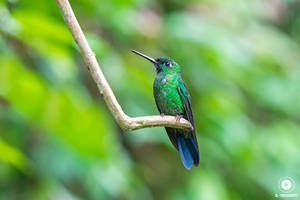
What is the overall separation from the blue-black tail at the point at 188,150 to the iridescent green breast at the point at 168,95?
435 millimetres

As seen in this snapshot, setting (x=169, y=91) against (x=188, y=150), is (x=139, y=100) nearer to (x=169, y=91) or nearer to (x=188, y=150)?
(x=169, y=91)

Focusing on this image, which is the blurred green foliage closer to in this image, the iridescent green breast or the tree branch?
the iridescent green breast

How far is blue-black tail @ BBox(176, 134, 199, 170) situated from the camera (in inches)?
74.7

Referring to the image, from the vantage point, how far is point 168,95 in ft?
8.87

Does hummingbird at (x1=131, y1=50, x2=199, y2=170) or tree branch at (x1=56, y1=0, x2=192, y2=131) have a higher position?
hummingbird at (x1=131, y1=50, x2=199, y2=170)

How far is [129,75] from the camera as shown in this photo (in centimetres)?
430

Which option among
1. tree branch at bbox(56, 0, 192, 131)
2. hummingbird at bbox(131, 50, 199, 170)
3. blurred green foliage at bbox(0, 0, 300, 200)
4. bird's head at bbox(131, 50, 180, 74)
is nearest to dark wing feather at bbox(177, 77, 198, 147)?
hummingbird at bbox(131, 50, 199, 170)

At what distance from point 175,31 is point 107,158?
87.3 inches

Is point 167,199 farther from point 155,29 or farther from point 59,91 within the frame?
point 59,91

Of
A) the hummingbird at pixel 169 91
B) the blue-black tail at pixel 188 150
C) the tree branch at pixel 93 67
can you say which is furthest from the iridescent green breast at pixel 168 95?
the tree branch at pixel 93 67

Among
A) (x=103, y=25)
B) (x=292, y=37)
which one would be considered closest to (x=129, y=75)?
(x=103, y=25)

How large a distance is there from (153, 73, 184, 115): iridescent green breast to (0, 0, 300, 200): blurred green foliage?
501 millimetres

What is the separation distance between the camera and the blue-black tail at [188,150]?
1.90m

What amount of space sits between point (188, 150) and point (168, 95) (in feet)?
2.24
